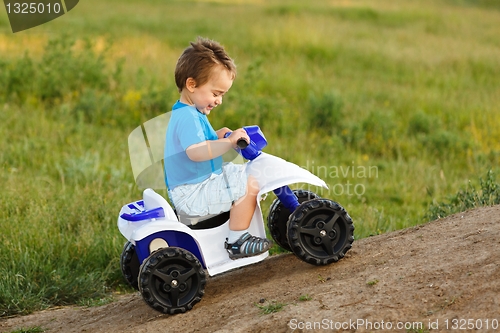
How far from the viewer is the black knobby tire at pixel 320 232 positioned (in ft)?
13.1

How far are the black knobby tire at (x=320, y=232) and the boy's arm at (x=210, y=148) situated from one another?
1.80 ft

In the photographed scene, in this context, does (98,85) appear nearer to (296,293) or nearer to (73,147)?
(73,147)

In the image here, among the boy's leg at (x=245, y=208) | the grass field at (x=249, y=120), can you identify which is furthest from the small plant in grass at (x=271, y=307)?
the grass field at (x=249, y=120)

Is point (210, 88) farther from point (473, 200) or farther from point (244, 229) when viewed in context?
point (473, 200)

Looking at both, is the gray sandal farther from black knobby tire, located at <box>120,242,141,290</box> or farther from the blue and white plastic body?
black knobby tire, located at <box>120,242,141,290</box>

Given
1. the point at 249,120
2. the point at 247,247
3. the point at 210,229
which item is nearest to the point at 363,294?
the point at 247,247

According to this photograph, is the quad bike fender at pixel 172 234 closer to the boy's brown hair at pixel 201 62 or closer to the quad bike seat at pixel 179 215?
the quad bike seat at pixel 179 215

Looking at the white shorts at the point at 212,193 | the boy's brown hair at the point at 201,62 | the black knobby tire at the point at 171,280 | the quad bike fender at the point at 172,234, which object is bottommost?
the black knobby tire at the point at 171,280

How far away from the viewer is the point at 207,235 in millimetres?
4117

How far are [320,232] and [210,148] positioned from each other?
81 cm

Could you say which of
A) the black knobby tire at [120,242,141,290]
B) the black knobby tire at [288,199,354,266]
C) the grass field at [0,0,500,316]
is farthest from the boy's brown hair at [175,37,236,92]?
the grass field at [0,0,500,316]

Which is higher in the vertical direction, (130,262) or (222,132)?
(222,132)

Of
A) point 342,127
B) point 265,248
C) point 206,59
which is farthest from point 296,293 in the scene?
point 342,127

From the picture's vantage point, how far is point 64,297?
16.5ft
